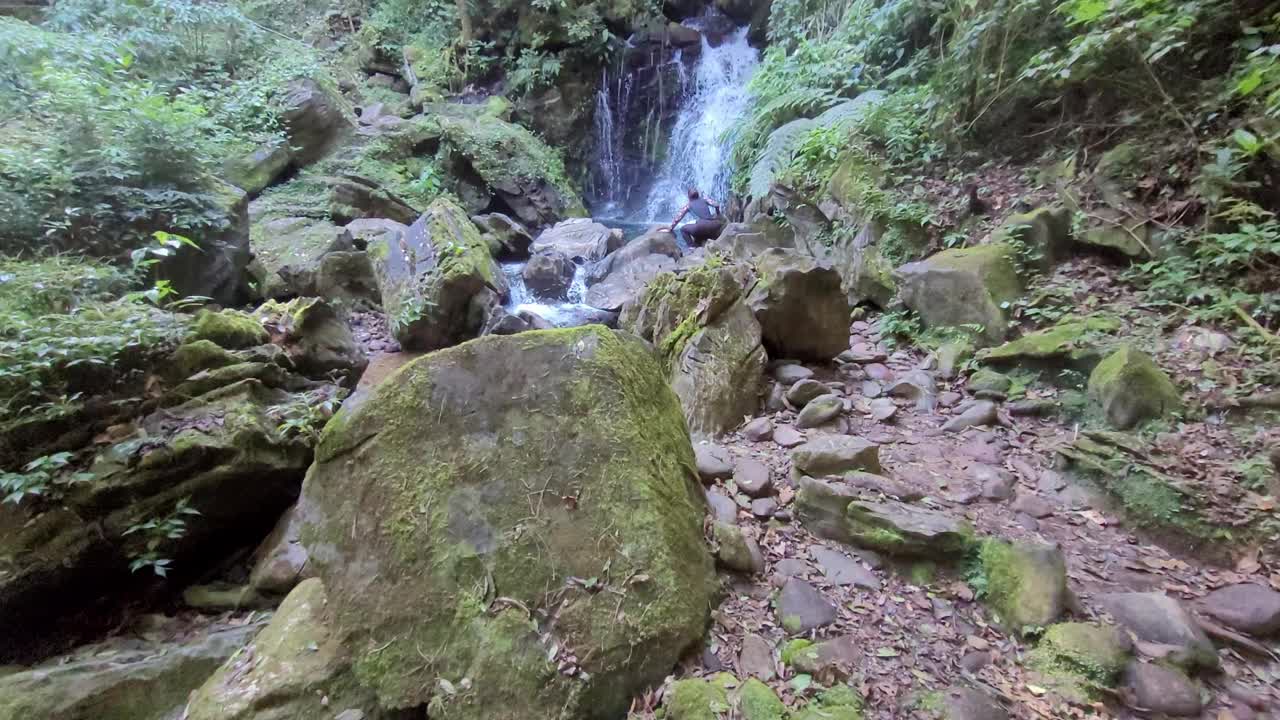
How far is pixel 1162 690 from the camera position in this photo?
212 cm

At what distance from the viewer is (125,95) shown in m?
5.69

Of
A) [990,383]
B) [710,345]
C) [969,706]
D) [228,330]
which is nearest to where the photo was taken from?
[969,706]

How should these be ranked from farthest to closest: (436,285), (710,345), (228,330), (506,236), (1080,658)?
(506,236) < (436,285) < (710,345) < (228,330) < (1080,658)

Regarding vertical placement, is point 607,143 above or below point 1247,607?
above

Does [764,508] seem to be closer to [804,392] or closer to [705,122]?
[804,392]

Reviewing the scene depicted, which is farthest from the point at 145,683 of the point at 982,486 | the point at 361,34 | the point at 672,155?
the point at 361,34

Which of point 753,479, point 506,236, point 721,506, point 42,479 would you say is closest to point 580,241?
point 506,236

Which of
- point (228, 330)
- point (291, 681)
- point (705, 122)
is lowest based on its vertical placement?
point (291, 681)

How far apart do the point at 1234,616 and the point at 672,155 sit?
13146 mm

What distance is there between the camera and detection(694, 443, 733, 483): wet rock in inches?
132

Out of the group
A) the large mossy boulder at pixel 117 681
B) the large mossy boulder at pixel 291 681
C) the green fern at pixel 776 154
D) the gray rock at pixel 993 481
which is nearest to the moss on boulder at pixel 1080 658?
the gray rock at pixel 993 481

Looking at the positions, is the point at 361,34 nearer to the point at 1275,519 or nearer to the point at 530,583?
the point at 530,583

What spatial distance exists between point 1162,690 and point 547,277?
8083 millimetres

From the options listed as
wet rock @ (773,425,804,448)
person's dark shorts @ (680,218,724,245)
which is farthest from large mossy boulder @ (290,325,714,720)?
person's dark shorts @ (680,218,724,245)
